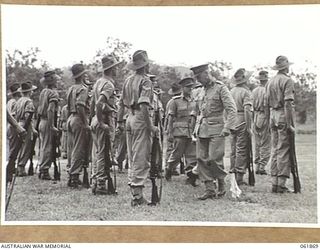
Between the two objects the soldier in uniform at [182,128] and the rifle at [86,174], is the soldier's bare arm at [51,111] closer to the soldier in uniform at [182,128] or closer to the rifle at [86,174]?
the rifle at [86,174]

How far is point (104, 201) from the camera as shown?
5.04 metres

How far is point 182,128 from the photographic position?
17.5 feet

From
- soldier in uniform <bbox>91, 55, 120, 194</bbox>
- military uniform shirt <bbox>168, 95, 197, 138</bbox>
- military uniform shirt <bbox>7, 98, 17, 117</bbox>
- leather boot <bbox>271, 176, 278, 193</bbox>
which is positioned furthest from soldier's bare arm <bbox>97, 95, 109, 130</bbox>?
leather boot <bbox>271, 176, 278, 193</bbox>

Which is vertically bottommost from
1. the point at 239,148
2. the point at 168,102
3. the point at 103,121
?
the point at 239,148

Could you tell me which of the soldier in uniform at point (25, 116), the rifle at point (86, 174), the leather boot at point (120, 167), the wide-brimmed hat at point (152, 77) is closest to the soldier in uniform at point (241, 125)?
the wide-brimmed hat at point (152, 77)

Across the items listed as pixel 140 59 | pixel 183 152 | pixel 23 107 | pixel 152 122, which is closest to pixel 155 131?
pixel 152 122

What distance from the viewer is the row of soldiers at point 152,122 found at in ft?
16.5

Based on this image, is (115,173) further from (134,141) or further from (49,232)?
(49,232)

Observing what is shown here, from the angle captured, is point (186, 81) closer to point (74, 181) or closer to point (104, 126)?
point (104, 126)

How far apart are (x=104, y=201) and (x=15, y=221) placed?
61 cm

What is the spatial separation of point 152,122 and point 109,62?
0.50m

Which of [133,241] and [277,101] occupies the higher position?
[277,101]

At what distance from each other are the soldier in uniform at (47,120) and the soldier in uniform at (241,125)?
125 cm

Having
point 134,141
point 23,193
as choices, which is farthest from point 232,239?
point 23,193
